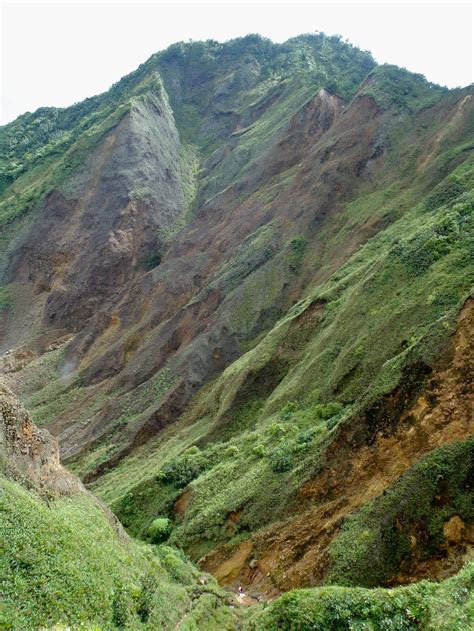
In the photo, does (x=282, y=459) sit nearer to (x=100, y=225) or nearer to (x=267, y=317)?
(x=267, y=317)

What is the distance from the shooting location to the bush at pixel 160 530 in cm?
1858

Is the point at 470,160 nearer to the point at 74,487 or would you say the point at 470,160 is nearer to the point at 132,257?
the point at 74,487

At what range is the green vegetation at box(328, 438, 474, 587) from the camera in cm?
1167

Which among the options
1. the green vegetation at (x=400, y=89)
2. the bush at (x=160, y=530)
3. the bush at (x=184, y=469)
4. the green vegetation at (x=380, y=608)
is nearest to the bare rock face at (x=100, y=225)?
the green vegetation at (x=400, y=89)

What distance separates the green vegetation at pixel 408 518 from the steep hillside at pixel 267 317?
0.15 ft

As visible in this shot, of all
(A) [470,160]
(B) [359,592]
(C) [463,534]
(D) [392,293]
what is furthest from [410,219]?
(B) [359,592]

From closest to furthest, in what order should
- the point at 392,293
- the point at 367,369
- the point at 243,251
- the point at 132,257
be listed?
the point at 367,369 < the point at 392,293 < the point at 243,251 < the point at 132,257

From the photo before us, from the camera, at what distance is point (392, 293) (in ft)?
71.2

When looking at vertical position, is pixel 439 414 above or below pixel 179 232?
below

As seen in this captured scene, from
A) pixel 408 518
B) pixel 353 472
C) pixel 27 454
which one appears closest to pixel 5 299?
pixel 27 454

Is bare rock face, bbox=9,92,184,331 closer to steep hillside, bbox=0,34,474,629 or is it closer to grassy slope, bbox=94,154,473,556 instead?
steep hillside, bbox=0,34,474,629

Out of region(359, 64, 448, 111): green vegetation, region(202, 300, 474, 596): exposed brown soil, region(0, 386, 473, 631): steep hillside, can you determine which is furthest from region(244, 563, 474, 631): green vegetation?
region(359, 64, 448, 111): green vegetation

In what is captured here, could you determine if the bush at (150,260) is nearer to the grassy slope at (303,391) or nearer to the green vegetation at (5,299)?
the green vegetation at (5,299)

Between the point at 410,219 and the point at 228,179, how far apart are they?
33077 mm
